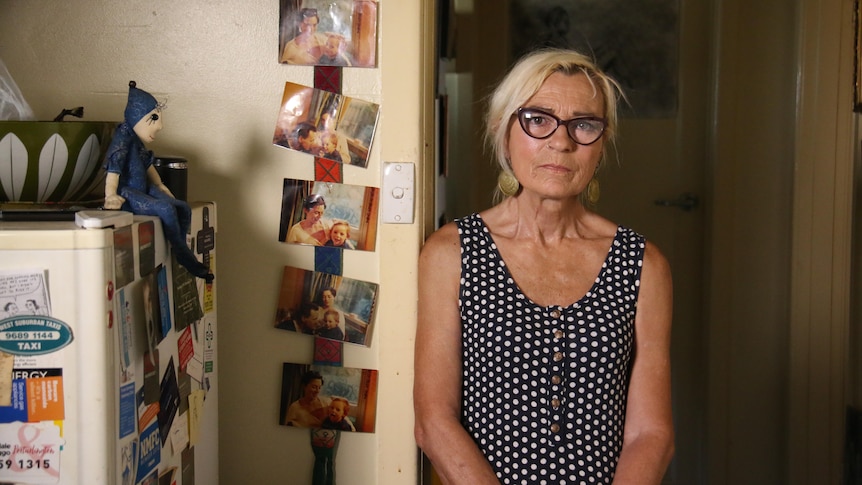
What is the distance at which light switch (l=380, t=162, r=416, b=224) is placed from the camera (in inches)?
61.5

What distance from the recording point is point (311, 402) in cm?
163

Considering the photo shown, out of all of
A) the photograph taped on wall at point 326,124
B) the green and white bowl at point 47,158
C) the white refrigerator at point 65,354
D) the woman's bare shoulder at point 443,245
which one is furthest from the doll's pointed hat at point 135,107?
the woman's bare shoulder at point 443,245

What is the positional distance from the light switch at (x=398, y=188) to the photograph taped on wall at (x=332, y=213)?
24mm

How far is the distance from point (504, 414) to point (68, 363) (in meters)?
0.75

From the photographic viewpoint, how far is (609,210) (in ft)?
10.8

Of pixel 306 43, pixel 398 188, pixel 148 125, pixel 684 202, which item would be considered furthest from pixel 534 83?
pixel 684 202

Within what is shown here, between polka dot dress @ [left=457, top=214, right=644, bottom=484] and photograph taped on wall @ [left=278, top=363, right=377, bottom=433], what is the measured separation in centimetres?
22

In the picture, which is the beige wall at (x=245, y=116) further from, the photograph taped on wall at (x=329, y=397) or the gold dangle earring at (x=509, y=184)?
the gold dangle earring at (x=509, y=184)

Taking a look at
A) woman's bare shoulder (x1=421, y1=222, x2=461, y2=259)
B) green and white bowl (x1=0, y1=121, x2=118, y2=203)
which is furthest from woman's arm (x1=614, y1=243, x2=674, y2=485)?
green and white bowl (x1=0, y1=121, x2=118, y2=203)

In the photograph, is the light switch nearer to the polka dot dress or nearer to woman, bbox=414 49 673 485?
woman, bbox=414 49 673 485

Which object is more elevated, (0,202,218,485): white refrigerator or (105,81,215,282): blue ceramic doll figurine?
(105,81,215,282): blue ceramic doll figurine

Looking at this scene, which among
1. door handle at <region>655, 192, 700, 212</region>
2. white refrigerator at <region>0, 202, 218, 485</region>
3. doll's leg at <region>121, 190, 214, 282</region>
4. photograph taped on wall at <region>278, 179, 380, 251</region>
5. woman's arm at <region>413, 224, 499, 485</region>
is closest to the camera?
white refrigerator at <region>0, 202, 218, 485</region>

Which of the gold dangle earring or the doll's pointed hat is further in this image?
the gold dangle earring

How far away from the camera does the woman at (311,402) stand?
1.63 metres
